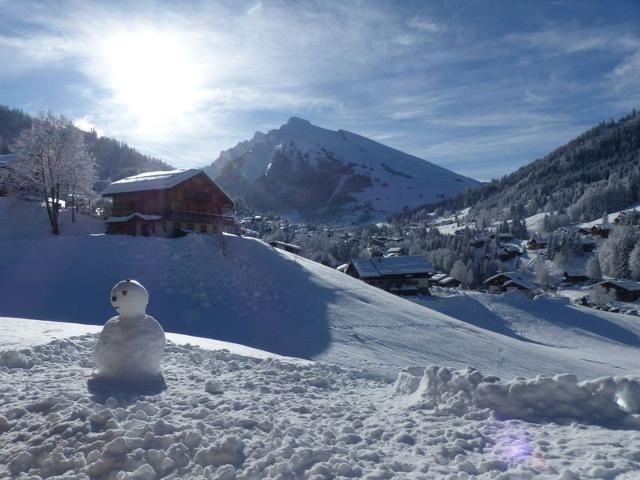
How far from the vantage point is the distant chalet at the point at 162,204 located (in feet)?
131

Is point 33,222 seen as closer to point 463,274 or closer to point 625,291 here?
point 463,274

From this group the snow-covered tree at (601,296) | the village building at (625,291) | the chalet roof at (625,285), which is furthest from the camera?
the village building at (625,291)

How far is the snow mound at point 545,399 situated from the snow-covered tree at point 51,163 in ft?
130

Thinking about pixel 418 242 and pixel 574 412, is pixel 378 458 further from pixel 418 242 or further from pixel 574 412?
pixel 418 242

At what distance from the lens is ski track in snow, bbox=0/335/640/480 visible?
235 inches

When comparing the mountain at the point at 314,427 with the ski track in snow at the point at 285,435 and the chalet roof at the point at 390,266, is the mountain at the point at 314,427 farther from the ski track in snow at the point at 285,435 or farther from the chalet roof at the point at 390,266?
the chalet roof at the point at 390,266

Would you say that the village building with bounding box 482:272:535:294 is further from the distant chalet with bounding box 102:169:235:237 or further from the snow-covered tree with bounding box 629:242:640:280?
the distant chalet with bounding box 102:169:235:237

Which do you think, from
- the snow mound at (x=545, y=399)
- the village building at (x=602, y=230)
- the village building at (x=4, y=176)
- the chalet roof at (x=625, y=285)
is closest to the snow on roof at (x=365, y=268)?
the village building at (x=4, y=176)

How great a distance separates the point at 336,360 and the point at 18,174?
3650 centimetres

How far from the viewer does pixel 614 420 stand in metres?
7.26

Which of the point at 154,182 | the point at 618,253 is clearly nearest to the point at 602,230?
the point at 618,253

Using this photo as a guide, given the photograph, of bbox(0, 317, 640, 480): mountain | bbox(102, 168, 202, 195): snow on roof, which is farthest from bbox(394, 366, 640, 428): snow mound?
bbox(102, 168, 202, 195): snow on roof

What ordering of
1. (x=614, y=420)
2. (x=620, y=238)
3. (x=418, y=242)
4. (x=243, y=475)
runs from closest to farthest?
(x=243, y=475) < (x=614, y=420) < (x=620, y=238) < (x=418, y=242)

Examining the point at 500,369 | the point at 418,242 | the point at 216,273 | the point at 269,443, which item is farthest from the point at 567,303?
the point at 418,242
